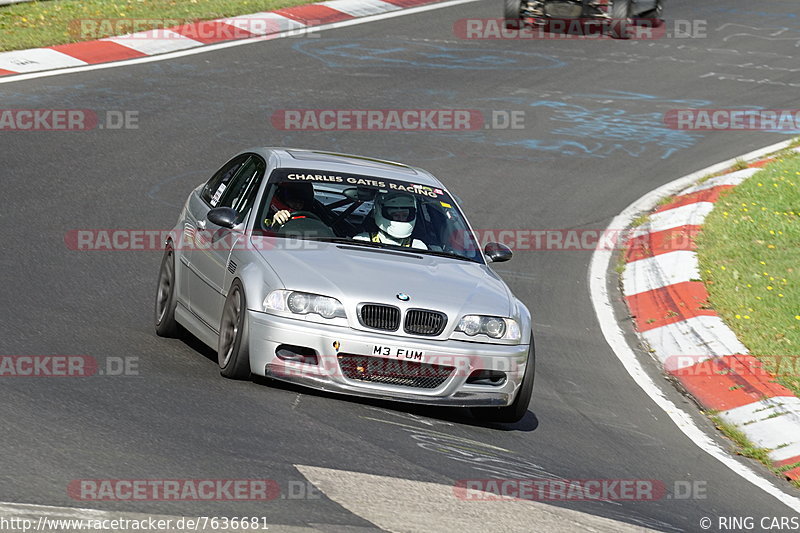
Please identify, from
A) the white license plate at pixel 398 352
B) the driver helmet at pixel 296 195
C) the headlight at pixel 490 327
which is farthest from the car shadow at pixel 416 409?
the driver helmet at pixel 296 195

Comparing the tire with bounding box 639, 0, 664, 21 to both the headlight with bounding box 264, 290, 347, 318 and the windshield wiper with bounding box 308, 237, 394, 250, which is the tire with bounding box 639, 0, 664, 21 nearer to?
the windshield wiper with bounding box 308, 237, 394, 250

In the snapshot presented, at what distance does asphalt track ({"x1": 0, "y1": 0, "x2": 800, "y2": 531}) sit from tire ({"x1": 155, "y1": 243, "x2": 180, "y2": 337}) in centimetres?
9

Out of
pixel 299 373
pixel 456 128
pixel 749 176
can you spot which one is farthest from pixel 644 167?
pixel 299 373

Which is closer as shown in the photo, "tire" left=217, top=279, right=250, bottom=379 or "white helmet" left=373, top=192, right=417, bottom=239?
"tire" left=217, top=279, right=250, bottom=379

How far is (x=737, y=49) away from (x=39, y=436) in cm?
1859

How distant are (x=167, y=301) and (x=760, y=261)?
6.06 metres

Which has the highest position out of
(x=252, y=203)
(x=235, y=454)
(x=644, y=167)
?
(x=252, y=203)

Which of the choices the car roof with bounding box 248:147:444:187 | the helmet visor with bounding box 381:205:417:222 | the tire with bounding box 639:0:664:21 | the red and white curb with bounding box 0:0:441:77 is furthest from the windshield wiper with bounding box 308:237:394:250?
the tire with bounding box 639:0:664:21

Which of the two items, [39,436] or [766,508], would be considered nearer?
[39,436]

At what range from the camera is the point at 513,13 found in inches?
865

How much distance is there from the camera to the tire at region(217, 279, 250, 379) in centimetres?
767

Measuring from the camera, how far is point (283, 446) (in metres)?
6.60

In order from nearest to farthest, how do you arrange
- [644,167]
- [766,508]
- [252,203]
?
[766,508], [252,203], [644,167]

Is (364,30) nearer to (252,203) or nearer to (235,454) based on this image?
(252,203)
